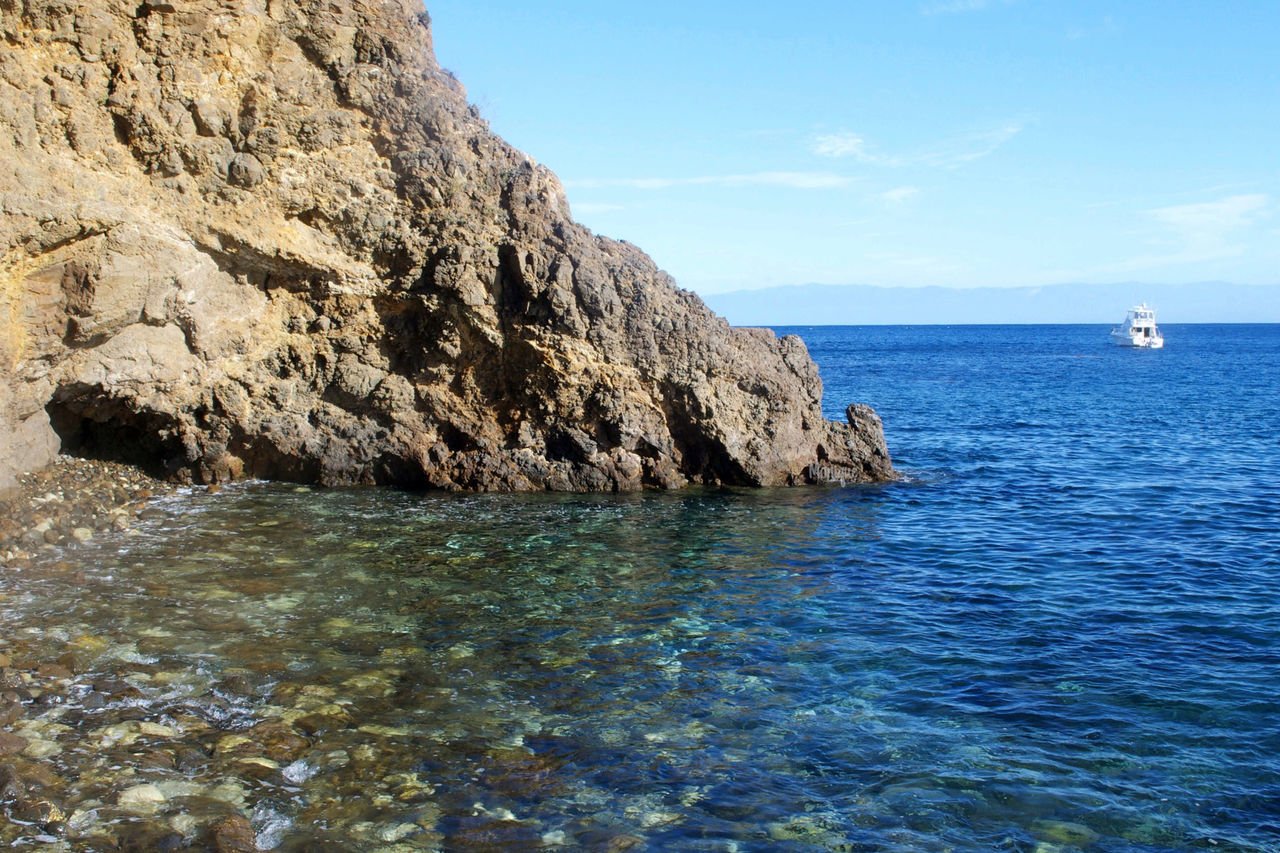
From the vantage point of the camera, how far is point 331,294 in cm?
1859

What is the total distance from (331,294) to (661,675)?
11.8 meters

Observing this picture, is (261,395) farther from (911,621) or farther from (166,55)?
(911,621)

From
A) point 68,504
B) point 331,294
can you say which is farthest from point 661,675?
point 331,294

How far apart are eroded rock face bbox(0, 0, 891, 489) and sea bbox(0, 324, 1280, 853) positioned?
1.78 meters

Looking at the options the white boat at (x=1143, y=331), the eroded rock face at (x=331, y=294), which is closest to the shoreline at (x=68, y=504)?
the eroded rock face at (x=331, y=294)

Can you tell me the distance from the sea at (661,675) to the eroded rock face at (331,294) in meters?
1.78

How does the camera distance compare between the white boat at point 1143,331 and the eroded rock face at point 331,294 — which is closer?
the eroded rock face at point 331,294

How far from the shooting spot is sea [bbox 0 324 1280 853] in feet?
23.9

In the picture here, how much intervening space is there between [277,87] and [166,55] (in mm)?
1864

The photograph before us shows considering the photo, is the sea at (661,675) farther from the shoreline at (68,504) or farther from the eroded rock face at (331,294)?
the eroded rock face at (331,294)

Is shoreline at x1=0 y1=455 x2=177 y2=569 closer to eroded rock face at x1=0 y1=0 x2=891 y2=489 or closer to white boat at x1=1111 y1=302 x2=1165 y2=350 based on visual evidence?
eroded rock face at x1=0 y1=0 x2=891 y2=489

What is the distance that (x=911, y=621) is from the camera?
1216 cm

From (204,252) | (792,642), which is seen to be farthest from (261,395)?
(792,642)

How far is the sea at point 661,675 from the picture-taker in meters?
7.30
